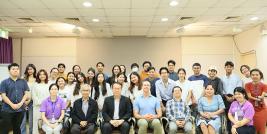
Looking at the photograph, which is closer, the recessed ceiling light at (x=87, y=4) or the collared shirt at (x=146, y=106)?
the collared shirt at (x=146, y=106)

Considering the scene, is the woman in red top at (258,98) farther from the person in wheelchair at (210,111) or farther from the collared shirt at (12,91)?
the collared shirt at (12,91)

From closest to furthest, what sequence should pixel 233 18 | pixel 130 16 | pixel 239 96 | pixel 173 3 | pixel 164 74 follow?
pixel 239 96, pixel 164 74, pixel 173 3, pixel 130 16, pixel 233 18

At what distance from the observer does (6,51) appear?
9.32 meters

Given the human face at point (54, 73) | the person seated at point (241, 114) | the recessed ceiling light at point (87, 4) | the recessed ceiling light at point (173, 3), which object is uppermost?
the recessed ceiling light at point (87, 4)

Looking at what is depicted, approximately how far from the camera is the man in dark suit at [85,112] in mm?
4133

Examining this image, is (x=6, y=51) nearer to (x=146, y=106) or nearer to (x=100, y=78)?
(x=100, y=78)

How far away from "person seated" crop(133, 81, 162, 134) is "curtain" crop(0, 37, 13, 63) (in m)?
6.37

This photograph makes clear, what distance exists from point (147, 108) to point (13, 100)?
79.8 inches

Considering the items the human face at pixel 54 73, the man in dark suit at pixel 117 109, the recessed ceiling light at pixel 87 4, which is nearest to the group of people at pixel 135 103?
the man in dark suit at pixel 117 109

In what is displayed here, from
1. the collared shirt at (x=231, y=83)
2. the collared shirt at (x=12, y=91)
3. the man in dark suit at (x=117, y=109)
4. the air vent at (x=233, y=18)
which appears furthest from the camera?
the air vent at (x=233, y=18)

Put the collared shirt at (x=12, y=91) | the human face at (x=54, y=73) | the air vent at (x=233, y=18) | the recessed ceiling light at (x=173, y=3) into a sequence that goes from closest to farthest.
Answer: the collared shirt at (x=12, y=91)
the human face at (x=54, y=73)
the recessed ceiling light at (x=173, y=3)
the air vent at (x=233, y=18)

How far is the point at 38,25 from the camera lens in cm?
779

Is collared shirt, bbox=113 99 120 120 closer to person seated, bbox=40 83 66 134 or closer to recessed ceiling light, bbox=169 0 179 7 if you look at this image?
person seated, bbox=40 83 66 134

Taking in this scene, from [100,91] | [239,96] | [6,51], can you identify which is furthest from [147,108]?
[6,51]
